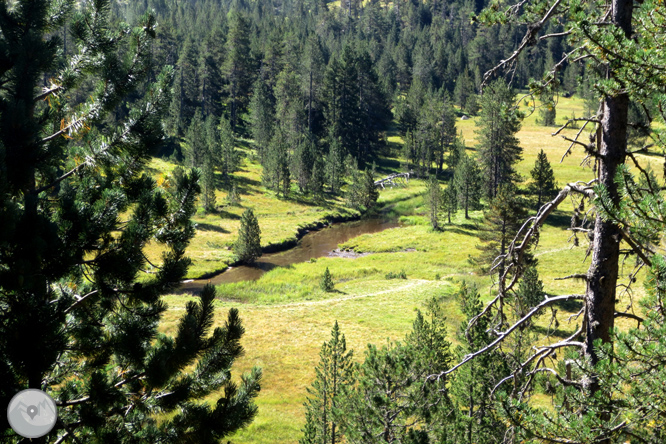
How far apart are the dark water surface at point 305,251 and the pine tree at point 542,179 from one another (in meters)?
15.7

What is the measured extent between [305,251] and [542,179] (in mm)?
26029

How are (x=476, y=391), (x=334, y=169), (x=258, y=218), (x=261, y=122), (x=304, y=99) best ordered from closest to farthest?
(x=476, y=391) → (x=258, y=218) → (x=334, y=169) → (x=261, y=122) → (x=304, y=99)

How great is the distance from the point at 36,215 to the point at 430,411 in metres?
8.66

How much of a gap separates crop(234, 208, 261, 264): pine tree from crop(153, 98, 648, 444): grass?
163 centimetres

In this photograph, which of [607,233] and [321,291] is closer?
[607,233]

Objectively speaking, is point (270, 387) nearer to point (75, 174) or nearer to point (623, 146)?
point (75, 174)

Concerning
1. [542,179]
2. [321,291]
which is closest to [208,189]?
[321,291]

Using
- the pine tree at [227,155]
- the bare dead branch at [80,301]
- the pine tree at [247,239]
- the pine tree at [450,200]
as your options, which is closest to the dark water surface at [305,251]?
the pine tree at [247,239]

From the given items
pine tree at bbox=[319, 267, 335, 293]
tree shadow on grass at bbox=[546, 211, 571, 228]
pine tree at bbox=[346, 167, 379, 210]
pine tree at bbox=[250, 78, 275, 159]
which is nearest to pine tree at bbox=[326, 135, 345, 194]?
pine tree at bbox=[346, 167, 379, 210]

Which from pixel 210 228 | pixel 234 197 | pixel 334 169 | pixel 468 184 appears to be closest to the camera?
pixel 210 228

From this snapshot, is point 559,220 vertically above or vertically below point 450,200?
below

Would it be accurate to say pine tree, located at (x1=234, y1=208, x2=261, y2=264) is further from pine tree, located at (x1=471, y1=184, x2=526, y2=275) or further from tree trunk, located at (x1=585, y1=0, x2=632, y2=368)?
tree trunk, located at (x1=585, y1=0, x2=632, y2=368)

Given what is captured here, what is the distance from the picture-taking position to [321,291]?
113ft

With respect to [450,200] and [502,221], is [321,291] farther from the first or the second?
[450,200]
